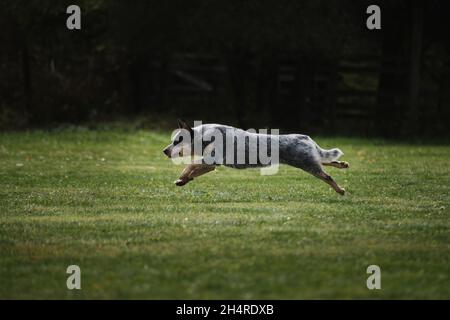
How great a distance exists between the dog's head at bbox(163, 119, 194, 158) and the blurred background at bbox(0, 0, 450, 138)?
416 inches

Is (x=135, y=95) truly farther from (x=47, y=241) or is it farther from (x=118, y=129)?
(x=47, y=241)

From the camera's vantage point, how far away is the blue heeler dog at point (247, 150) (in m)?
11.2

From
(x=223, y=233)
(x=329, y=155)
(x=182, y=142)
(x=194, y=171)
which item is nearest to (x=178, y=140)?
(x=182, y=142)

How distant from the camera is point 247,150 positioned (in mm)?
11383

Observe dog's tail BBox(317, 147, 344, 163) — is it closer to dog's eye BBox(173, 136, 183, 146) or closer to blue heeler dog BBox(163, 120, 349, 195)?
blue heeler dog BBox(163, 120, 349, 195)

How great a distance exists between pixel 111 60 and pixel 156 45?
3716 mm

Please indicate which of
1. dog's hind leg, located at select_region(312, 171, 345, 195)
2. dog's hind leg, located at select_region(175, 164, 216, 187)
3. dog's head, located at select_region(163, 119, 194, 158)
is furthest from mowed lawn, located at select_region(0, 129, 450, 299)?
dog's head, located at select_region(163, 119, 194, 158)

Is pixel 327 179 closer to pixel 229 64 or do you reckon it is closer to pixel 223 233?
pixel 223 233

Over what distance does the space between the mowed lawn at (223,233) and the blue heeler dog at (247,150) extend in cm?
42

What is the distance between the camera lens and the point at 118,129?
23.6m

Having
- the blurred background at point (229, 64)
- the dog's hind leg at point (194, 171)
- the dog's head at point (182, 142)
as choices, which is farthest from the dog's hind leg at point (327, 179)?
the blurred background at point (229, 64)

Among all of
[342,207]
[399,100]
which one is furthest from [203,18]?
[342,207]

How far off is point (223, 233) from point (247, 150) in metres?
2.83

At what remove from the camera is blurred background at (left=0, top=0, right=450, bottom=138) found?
22.4 meters
